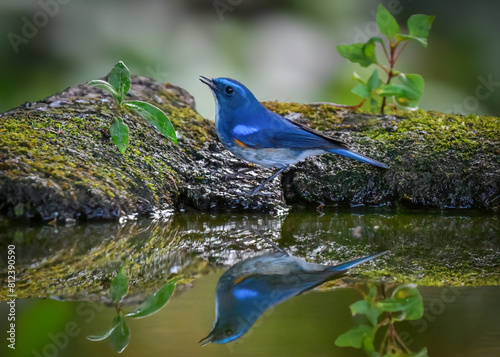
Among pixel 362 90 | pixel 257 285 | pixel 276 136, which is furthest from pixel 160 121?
pixel 257 285

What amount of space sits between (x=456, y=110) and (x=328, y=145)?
122 inches

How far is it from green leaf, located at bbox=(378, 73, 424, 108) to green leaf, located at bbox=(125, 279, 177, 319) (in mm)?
2594

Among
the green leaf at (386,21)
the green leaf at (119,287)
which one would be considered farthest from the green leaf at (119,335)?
the green leaf at (386,21)

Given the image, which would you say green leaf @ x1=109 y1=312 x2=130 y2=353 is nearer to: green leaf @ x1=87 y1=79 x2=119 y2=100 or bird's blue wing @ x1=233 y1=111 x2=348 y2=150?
bird's blue wing @ x1=233 y1=111 x2=348 y2=150

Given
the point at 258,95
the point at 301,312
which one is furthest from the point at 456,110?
the point at 301,312

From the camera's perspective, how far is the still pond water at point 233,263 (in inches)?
56.0

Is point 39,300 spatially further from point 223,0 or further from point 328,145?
point 223,0

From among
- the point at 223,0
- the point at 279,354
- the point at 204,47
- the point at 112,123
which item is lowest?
the point at 279,354

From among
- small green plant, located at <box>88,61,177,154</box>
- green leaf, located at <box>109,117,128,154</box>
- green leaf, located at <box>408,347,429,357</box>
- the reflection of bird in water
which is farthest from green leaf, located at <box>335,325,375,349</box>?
green leaf, located at <box>109,117,128,154</box>

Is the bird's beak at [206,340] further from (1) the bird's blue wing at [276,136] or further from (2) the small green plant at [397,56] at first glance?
(2) the small green plant at [397,56]

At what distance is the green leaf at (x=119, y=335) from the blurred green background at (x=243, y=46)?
11.7 ft

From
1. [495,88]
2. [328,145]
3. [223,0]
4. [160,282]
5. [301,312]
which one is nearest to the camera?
[301,312]

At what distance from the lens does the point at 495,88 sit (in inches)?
243

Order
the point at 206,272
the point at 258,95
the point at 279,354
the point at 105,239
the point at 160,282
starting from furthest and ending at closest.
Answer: the point at 258,95
the point at 105,239
the point at 206,272
the point at 160,282
the point at 279,354
